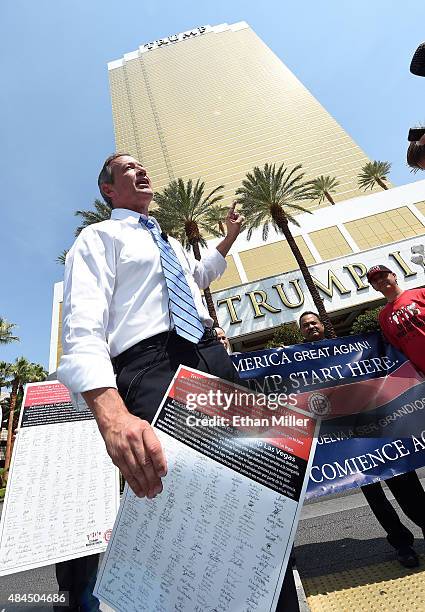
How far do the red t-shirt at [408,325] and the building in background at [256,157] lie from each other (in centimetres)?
2145

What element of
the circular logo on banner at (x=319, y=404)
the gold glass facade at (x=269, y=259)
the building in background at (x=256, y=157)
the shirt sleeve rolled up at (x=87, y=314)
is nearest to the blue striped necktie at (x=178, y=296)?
the shirt sleeve rolled up at (x=87, y=314)

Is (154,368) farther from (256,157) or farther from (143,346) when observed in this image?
(256,157)

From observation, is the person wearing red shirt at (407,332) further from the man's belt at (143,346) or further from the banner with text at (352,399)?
the man's belt at (143,346)

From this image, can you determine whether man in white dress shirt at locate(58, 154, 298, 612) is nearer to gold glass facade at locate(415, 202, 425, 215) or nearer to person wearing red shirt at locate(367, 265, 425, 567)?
person wearing red shirt at locate(367, 265, 425, 567)

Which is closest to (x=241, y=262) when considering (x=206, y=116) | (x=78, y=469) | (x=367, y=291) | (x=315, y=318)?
(x=367, y=291)

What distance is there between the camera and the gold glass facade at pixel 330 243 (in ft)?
97.0

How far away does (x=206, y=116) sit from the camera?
62.8 m

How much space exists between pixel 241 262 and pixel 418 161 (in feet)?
94.2

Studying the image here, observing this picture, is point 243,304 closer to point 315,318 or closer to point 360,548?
point 315,318

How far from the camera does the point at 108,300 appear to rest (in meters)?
1.29

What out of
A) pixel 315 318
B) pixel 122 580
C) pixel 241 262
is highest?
pixel 241 262

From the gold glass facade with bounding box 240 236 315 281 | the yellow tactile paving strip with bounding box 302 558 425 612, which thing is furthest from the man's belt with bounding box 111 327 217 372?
the gold glass facade with bounding box 240 236 315 281
